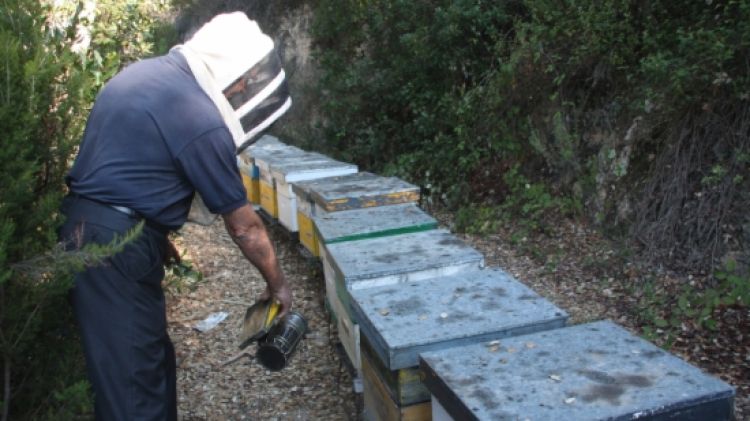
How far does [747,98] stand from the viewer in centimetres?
433

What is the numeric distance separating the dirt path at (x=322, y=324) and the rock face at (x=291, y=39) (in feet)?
16.2

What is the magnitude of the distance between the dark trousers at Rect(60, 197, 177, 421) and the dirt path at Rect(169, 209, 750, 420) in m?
1.48

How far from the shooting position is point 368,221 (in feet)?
11.9

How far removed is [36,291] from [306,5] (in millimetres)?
12596

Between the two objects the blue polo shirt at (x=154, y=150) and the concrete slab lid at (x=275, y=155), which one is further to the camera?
the concrete slab lid at (x=275, y=155)

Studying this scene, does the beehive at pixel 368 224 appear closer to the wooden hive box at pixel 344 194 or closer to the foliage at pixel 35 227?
the wooden hive box at pixel 344 194

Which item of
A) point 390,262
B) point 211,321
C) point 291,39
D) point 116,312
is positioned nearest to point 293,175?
point 211,321

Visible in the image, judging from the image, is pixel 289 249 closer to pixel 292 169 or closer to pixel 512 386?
pixel 292 169

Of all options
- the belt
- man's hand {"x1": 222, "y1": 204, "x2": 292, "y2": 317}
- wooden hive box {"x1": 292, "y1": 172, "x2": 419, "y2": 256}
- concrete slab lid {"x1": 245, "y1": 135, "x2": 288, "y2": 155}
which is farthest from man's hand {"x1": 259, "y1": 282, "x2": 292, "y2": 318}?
concrete slab lid {"x1": 245, "y1": 135, "x2": 288, "y2": 155}

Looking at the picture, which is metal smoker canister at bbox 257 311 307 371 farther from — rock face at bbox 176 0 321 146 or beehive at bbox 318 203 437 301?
rock face at bbox 176 0 321 146

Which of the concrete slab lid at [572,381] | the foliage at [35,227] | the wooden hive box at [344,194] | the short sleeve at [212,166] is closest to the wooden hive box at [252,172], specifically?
the wooden hive box at [344,194]

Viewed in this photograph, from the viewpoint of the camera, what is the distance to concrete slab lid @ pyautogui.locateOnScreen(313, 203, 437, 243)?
336cm

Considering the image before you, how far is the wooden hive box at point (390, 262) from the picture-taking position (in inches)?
106

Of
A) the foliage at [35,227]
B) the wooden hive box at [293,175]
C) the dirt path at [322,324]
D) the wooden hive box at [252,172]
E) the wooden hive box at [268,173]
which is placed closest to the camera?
the foliage at [35,227]
